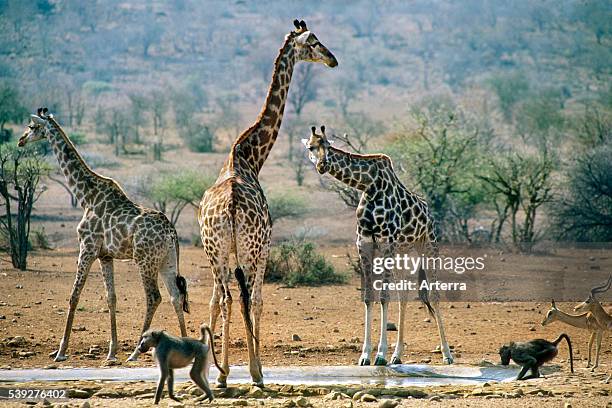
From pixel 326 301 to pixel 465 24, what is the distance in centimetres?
6046

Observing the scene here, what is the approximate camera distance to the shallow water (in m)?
10.6

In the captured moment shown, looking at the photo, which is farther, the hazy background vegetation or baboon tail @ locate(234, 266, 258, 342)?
the hazy background vegetation

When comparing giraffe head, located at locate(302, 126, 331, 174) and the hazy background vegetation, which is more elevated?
the hazy background vegetation

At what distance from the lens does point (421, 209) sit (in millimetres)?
12602

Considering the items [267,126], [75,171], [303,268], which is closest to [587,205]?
[303,268]

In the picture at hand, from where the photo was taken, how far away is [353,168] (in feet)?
40.3

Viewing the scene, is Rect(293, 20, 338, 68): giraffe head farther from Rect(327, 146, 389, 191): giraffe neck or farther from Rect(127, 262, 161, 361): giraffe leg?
Rect(127, 262, 161, 361): giraffe leg

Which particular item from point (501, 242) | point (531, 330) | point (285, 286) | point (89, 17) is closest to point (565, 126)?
point (501, 242)

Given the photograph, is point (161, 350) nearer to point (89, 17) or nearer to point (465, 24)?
point (89, 17)

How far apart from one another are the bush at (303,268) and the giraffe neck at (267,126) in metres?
7.00

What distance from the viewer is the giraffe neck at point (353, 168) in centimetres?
1229

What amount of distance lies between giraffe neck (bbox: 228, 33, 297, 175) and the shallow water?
2175mm

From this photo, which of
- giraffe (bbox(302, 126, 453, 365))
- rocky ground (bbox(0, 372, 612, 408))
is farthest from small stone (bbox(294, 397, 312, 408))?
giraffe (bbox(302, 126, 453, 365))

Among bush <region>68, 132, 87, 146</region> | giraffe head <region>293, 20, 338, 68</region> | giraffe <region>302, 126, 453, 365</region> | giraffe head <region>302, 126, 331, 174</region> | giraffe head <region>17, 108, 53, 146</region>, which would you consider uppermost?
bush <region>68, 132, 87, 146</region>
